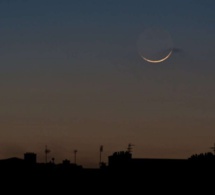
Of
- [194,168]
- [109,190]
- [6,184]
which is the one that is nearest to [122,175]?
[109,190]

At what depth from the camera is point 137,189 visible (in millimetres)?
77625

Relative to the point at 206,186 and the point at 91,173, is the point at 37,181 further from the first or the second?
the point at 206,186

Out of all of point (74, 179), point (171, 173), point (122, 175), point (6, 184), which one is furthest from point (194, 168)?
point (6, 184)

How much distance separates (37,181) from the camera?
83812 millimetres

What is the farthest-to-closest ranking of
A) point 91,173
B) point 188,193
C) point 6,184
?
point 91,173 → point 6,184 → point 188,193

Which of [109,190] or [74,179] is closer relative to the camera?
[109,190]

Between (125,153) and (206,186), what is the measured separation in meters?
13.2

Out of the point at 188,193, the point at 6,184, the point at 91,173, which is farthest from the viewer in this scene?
the point at 91,173

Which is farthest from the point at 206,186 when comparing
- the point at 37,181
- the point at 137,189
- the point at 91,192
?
the point at 37,181

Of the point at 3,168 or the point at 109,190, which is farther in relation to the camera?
the point at 3,168

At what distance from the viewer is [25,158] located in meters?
92.1

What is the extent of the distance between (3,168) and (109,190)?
1492 cm

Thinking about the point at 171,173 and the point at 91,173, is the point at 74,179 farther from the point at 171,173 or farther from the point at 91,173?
the point at 171,173

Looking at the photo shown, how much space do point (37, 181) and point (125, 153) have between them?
34.9 feet
